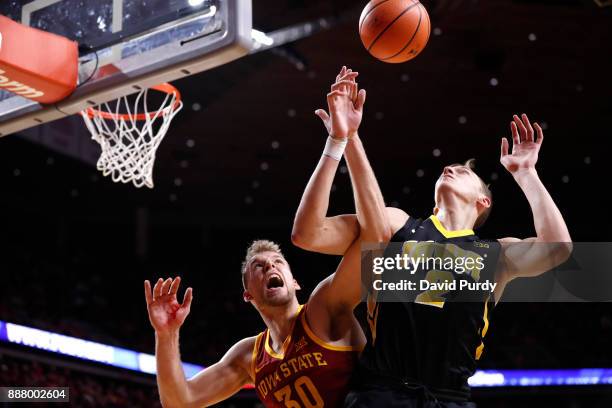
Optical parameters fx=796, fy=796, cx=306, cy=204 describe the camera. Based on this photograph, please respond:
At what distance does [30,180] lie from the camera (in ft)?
44.5

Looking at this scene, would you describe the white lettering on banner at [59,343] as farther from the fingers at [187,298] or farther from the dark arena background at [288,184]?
the fingers at [187,298]

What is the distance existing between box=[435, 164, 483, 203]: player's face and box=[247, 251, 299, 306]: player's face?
783 millimetres

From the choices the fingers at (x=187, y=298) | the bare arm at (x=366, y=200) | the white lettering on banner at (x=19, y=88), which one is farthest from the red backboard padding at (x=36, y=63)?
the bare arm at (x=366, y=200)

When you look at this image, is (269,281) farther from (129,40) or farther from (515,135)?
(129,40)

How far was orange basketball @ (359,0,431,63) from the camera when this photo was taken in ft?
11.1

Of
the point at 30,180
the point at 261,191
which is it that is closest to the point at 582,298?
the point at 261,191

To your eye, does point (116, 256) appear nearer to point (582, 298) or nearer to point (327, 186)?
point (582, 298)

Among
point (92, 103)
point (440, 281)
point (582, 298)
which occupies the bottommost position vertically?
point (582, 298)

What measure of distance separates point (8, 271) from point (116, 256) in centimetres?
313

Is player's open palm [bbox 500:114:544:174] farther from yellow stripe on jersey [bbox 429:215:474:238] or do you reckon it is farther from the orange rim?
the orange rim

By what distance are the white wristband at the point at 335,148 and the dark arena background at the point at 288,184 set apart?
18.8ft

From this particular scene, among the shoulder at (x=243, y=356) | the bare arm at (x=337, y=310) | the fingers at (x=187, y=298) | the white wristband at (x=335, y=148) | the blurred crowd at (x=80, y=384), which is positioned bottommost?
the blurred crowd at (x=80, y=384)

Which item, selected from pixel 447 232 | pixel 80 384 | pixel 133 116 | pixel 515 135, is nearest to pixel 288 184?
pixel 80 384

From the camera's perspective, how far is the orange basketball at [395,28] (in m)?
3.38
